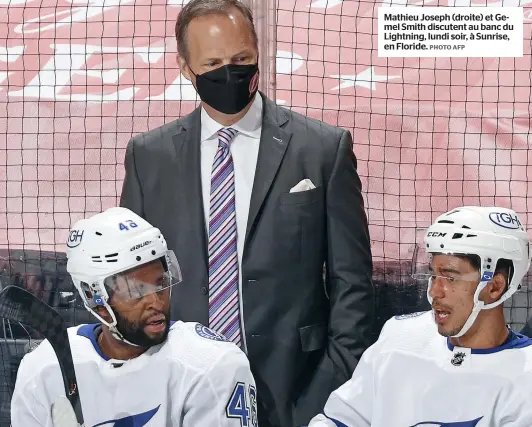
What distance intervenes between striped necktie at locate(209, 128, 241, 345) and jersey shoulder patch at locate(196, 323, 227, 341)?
0.13 m

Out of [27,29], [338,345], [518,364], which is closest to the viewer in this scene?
[518,364]

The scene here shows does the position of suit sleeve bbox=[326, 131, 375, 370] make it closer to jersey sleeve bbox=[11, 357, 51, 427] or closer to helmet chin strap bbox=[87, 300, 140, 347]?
helmet chin strap bbox=[87, 300, 140, 347]

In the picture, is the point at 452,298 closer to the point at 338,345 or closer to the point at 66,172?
the point at 338,345

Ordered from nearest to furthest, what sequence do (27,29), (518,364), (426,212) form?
(518,364), (426,212), (27,29)

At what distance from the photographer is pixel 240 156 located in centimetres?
278

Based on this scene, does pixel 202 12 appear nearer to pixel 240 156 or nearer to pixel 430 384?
pixel 240 156

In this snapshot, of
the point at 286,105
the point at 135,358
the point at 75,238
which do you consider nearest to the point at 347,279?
the point at 135,358

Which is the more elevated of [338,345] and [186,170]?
[186,170]

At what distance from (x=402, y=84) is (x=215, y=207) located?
55.3 inches

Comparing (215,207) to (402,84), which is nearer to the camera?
(215,207)

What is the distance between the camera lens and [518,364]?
2.41 metres

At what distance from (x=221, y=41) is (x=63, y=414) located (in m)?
0.87

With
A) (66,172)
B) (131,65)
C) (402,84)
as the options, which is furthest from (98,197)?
(402,84)

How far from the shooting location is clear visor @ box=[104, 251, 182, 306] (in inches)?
100.0
